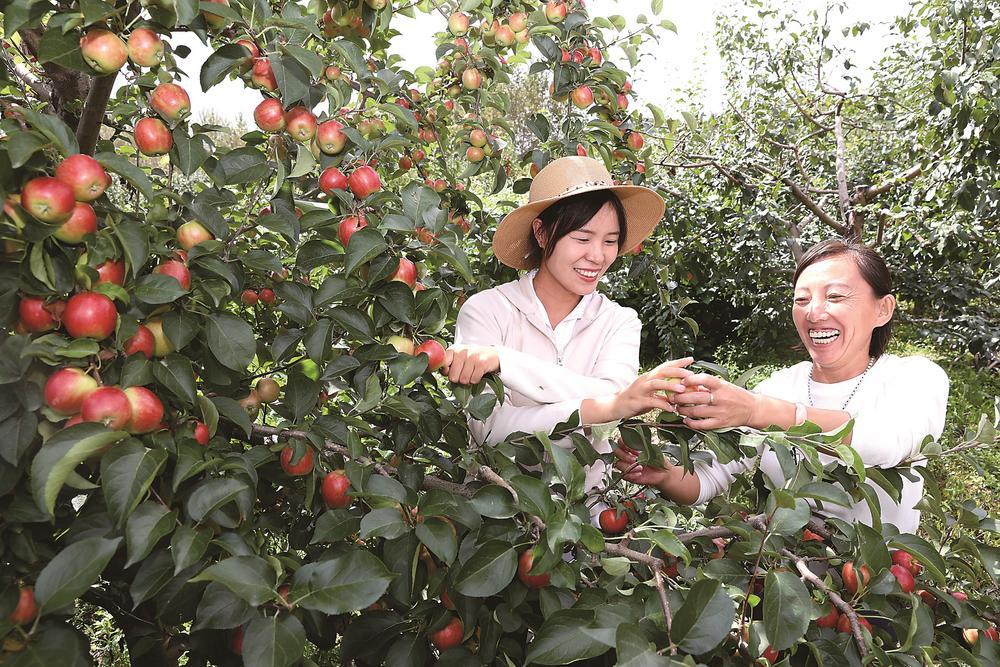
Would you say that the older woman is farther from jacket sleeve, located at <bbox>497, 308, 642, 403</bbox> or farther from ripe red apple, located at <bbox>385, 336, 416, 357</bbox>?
ripe red apple, located at <bbox>385, 336, 416, 357</bbox>

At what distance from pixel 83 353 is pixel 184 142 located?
0.29 meters

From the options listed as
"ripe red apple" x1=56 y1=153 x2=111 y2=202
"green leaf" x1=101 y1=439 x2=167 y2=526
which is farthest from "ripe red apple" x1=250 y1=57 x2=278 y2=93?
"green leaf" x1=101 y1=439 x2=167 y2=526

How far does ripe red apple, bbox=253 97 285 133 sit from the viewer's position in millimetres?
877

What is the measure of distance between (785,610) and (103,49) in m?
0.89

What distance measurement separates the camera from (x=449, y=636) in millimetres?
843

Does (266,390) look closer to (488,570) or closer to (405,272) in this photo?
(405,272)

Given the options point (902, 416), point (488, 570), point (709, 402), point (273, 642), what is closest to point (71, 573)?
point (273, 642)

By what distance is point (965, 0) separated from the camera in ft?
8.79

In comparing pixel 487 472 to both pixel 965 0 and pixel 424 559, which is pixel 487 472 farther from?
pixel 965 0

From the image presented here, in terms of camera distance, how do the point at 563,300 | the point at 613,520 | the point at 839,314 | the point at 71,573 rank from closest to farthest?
1. the point at 71,573
2. the point at 613,520
3. the point at 839,314
4. the point at 563,300

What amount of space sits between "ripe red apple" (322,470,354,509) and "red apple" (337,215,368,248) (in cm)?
29

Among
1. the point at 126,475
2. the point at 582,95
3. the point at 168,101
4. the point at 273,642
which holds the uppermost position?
the point at 582,95

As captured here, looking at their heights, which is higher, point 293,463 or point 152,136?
point 152,136

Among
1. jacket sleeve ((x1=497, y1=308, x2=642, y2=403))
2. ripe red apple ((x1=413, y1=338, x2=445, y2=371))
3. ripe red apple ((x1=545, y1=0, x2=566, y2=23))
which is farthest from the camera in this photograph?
ripe red apple ((x1=545, y1=0, x2=566, y2=23))
